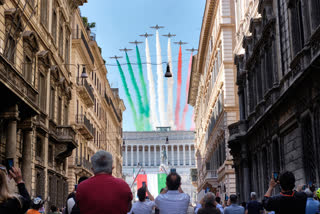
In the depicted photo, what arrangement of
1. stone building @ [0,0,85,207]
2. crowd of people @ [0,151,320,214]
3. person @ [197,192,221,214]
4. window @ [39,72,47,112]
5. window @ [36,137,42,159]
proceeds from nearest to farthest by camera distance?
crowd of people @ [0,151,320,214], person @ [197,192,221,214], stone building @ [0,0,85,207], window @ [36,137,42,159], window @ [39,72,47,112]

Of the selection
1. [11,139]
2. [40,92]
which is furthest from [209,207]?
[40,92]

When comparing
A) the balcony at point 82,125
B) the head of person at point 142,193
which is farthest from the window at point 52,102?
the head of person at point 142,193

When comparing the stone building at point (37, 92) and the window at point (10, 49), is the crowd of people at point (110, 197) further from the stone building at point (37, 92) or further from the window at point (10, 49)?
the window at point (10, 49)

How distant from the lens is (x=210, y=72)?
182 feet

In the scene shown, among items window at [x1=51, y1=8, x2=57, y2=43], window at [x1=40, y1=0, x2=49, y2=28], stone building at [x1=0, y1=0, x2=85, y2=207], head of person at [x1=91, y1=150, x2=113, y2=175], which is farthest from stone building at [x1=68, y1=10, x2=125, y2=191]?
head of person at [x1=91, y1=150, x2=113, y2=175]

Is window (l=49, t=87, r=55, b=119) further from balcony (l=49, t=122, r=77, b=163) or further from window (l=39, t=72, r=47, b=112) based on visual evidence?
window (l=39, t=72, r=47, b=112)

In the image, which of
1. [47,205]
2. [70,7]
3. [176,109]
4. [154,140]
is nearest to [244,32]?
[70,7]

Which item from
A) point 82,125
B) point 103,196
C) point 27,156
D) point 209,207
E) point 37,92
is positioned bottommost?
point 209,207

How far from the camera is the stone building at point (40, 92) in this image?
21.1m

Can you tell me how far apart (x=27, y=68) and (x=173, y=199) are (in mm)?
20176

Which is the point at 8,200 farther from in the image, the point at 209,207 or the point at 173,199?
the point at 209,207

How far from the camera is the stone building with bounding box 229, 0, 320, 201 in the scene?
18.5 meters

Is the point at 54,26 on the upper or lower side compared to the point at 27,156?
upper

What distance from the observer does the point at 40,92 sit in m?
29.5
